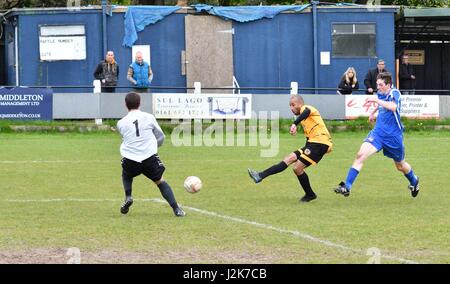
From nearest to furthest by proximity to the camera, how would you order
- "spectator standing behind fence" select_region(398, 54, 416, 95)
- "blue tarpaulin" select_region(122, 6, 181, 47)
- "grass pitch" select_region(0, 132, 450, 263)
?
"grass pitch" select_region(0, 132, 450, 263) → "blue tarpaulin" select_region(122, 6, 181, 47) → "spectator standing behind fence" select_region(398, 54, 416, 95)

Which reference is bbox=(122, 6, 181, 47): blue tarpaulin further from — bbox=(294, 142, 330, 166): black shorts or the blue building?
bbox=(294, 142, 330, 166): black shorts

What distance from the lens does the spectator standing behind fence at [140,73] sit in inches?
1215

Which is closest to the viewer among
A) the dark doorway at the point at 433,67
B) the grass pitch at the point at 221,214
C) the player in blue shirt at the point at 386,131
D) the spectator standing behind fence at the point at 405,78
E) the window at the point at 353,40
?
the grass pitch at the point at 221,214

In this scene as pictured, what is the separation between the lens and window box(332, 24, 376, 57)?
3559cm

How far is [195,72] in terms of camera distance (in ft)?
114

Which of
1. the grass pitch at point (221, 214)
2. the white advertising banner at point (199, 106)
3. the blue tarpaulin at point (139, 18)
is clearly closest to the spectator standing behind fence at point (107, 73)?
the white advertising banner at point (199, 106)

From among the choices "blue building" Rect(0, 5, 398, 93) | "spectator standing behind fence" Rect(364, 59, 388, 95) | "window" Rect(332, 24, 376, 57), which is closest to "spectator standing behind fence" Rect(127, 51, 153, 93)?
"blue building" Rect(0, 5, 398, 93)

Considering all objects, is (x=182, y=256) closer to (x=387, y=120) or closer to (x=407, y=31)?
(x=387, y=120)

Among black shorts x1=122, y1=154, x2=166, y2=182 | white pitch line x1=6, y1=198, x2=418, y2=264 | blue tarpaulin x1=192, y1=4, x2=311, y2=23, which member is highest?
blue tarpaulin x1=192, y1=4, x2=311, y2=23

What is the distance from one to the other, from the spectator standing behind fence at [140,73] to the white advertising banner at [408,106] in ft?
19.1

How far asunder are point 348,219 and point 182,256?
3.46 m

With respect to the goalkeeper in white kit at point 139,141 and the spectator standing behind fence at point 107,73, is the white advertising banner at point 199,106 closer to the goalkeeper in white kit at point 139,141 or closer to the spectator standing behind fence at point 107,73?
the spectator standing behind fence at point 107,73

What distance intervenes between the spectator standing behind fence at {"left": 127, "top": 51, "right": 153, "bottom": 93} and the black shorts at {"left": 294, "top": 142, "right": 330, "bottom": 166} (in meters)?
15.5

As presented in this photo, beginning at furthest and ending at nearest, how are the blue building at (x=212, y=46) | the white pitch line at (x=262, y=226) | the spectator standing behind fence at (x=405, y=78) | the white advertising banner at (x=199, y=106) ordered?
the spectator standing behind fence at (x=405, y=78)
the blue building at (x=212, y=46)
the white advertising banner at (x=199, y=106)
the white pitch line at (x=262, y=226)
